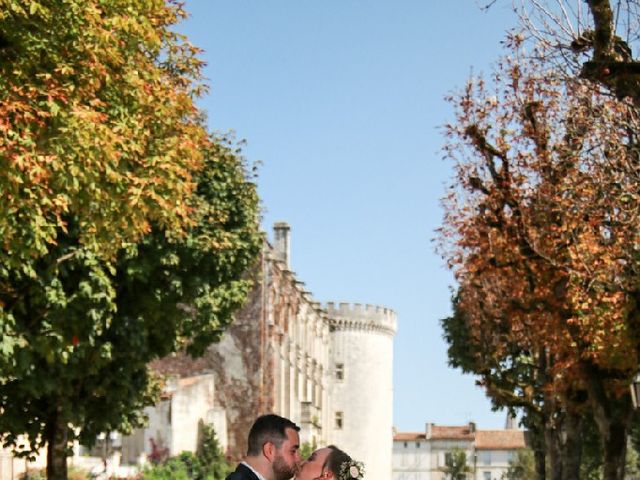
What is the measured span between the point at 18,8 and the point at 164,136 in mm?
4608

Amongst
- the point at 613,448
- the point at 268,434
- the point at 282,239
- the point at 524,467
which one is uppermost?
the point at 282,239

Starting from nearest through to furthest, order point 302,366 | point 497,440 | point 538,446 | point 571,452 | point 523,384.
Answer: point 571,452 → point 523,384 → point 538,446 → point 302,366 → point 497,440

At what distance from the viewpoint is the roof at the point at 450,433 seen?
164875 millimetres

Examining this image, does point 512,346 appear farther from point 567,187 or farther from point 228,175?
point 567,187

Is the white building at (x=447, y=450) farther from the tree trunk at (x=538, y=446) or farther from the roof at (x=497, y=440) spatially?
the tree trunk at (x=538, y=446)

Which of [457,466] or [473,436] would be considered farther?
[473,436]

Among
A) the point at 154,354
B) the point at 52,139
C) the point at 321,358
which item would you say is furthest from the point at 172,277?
the point at 321,358

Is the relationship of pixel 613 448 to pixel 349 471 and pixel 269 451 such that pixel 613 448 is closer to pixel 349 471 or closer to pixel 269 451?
pixel 349 471

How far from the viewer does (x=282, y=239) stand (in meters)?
80.5

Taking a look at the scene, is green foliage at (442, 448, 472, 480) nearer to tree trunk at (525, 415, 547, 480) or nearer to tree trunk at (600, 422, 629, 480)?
tree trunk at (525, 415, 547, 480)

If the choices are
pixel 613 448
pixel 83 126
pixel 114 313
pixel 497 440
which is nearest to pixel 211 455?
pixel 114 313

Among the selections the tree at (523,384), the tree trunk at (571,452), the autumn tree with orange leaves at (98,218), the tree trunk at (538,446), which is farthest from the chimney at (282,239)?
the tree trunk at (571,452)

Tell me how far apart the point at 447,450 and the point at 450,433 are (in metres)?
3.10

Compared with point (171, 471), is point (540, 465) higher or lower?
higher
